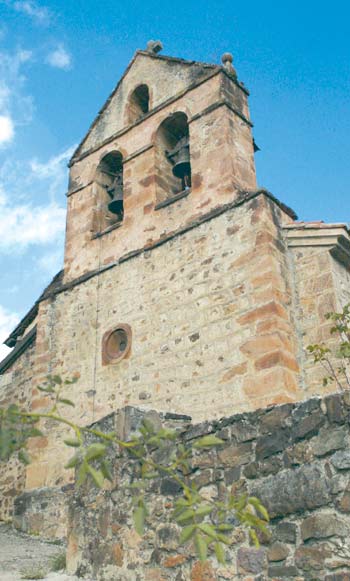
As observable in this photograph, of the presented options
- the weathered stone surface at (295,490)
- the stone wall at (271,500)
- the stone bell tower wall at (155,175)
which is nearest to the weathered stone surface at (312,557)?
the stone wall at (271,500)

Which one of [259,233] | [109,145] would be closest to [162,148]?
[109,145]

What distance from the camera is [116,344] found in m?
8.96

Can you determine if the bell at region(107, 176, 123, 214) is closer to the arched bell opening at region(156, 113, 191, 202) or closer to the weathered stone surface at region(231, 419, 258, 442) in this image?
the arched bell opening at region(156, 113, 191, 202)

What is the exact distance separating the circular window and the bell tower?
54.2 inches

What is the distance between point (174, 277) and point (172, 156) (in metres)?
2.74

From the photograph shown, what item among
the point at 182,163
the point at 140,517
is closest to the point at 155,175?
the point at 182,163

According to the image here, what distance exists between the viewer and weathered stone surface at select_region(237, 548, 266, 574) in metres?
3.24

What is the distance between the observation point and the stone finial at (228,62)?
31.9 feet

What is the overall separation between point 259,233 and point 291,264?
604 mm

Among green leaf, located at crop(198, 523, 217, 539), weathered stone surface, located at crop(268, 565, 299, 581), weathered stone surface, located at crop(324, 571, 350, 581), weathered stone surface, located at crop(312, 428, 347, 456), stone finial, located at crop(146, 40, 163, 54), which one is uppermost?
stone finial, located at crop(146, 40, 163, 54)

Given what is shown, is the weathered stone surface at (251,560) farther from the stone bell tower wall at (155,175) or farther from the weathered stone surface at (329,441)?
the stone bell tower wall at (155,175)

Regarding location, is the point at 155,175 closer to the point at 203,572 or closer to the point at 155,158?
the point at 155,158

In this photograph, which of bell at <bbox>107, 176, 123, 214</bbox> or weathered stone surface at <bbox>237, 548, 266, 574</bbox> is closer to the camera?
weathered stone surface at <bbox>237, 548, 266, 574</bbox>

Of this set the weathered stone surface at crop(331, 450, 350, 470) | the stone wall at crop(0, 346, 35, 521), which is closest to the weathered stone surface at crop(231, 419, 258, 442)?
the weathered stone surface at crop(331, 450, 350, 470)
